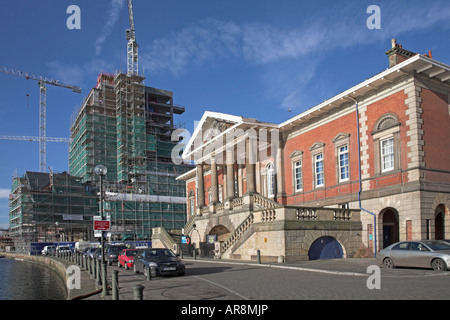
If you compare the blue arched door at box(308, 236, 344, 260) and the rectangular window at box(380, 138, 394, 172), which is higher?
the rectangular window at box(380, 138, 394, 172)

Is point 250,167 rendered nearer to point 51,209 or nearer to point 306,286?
point 306,286

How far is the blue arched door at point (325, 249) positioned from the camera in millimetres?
24859

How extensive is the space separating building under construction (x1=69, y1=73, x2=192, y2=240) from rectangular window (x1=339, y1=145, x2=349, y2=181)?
51655mm

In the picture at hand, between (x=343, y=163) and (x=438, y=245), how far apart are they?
11248 mm

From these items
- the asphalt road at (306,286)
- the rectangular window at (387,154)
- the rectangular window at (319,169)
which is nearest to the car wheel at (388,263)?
the asphalt road at (306,286)

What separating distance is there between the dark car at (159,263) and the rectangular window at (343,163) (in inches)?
512

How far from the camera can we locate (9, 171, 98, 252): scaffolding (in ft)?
240

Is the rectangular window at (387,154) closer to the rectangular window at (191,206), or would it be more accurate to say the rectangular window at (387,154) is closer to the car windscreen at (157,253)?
the car windscreen at (157,253)

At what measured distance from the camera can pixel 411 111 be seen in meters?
23.1

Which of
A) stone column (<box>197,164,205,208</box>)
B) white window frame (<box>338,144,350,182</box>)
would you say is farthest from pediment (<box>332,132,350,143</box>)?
stone column (<box>197,164,205,208</box>)

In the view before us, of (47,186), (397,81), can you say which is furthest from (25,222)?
(397,81)

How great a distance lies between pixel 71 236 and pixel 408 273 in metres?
74.0

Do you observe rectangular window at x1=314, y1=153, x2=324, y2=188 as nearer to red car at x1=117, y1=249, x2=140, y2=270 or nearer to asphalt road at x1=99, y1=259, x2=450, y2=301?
asphalt road at x1=99, y1=259, x2=450, y2=301
